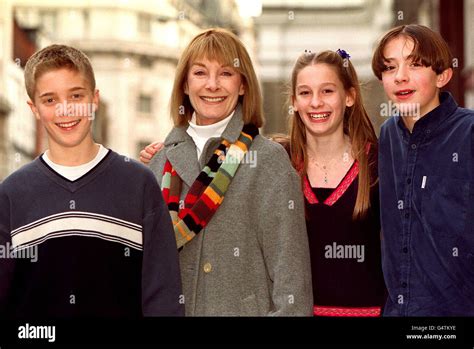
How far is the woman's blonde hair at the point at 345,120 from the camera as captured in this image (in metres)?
2.58

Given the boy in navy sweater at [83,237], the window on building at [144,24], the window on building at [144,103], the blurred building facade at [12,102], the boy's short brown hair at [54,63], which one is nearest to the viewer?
the boy in navy sweater at [83,237]

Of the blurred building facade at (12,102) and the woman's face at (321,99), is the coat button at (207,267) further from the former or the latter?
the blurred building facade at (12,102)

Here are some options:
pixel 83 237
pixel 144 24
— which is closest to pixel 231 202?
pixel 83 237

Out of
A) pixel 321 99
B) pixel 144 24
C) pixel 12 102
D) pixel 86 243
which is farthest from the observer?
pixel 12 102

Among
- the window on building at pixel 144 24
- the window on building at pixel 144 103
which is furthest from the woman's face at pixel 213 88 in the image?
the window on building at pixel 144 103

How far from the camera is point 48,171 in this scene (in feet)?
7.95

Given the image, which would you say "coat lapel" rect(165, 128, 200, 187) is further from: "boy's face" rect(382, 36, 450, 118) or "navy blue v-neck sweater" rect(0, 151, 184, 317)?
"boy's face" rect(382, 36, 450, 118)

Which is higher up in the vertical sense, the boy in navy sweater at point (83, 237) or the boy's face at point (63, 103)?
the boy's face at point (63, 103)

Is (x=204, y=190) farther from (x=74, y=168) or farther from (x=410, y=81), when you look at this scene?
(x=410, y=81)

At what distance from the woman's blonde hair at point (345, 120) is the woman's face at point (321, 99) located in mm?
20

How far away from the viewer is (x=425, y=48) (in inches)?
99.0

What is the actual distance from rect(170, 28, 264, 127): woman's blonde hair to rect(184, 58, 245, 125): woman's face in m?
0.02

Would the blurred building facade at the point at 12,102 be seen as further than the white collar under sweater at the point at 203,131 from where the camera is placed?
Yes

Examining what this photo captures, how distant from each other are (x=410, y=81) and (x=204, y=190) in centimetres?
64
